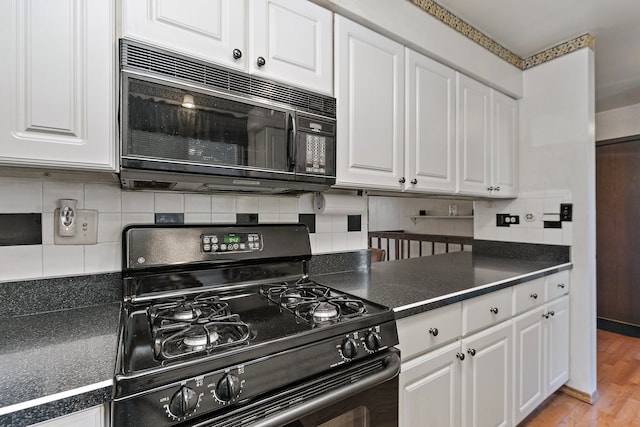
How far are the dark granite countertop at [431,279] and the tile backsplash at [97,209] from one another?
0.57 metres

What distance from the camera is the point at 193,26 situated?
3.52ft

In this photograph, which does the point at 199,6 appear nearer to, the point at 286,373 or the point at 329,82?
the point at 329,82

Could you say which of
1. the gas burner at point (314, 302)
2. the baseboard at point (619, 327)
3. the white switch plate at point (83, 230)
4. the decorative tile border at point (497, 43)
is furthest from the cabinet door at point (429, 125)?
the baseboard at point (619, 327)

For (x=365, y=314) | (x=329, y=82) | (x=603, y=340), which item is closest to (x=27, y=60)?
(x=329, y=82)

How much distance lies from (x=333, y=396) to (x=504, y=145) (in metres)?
2.13

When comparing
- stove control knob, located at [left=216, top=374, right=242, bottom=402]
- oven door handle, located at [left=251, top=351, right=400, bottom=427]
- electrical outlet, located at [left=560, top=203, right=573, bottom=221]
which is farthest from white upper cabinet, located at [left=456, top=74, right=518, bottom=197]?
stove control knob, located at [left=216, top=374, right=242, bottom=402]

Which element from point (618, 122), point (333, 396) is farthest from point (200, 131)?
point (618, 122)

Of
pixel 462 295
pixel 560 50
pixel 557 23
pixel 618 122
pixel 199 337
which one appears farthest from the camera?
pixel 618 122

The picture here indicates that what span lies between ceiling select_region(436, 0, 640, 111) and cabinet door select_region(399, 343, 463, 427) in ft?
6.01

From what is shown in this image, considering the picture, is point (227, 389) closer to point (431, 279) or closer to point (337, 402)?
point (337, 402)

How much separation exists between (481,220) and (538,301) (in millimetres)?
917

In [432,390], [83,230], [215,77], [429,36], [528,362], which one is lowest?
[528,362]

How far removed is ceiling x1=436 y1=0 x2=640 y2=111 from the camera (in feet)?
5.99

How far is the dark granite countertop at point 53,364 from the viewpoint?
603 mm
